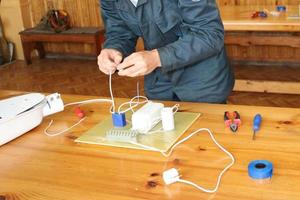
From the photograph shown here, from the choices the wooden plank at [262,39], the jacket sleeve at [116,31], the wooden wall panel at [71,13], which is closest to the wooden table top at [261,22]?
the wooden plank at [262,39]

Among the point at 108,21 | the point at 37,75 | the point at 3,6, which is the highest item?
the point at 108,21

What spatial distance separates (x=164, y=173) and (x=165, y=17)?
2.45 feet

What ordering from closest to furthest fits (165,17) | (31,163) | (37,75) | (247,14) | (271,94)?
1. (31,163)
2. (165,17)
3. (247,14)
4. (271,94)
5. (37,75)

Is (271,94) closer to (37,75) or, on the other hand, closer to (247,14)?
(247,14)

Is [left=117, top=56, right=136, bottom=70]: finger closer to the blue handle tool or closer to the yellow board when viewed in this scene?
the yellow board

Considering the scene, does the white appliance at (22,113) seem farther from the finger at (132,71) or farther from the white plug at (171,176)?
the white plug at (171,176)

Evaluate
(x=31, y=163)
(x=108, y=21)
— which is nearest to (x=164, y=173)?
(x=31, y=163)

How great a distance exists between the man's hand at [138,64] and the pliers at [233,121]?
0.99 ft

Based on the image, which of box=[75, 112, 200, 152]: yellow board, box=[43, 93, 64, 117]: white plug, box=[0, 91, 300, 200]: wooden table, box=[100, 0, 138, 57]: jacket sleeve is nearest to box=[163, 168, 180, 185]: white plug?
box=[0, 91, 300, 200]: wooden table

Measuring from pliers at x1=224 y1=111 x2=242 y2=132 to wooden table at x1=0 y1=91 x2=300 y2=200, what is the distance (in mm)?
19

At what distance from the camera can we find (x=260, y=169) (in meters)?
1.16

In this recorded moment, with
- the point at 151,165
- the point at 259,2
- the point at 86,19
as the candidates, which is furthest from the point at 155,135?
the point at 86,19

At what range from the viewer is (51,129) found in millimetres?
1630

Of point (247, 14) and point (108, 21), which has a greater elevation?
point (108, 21)
